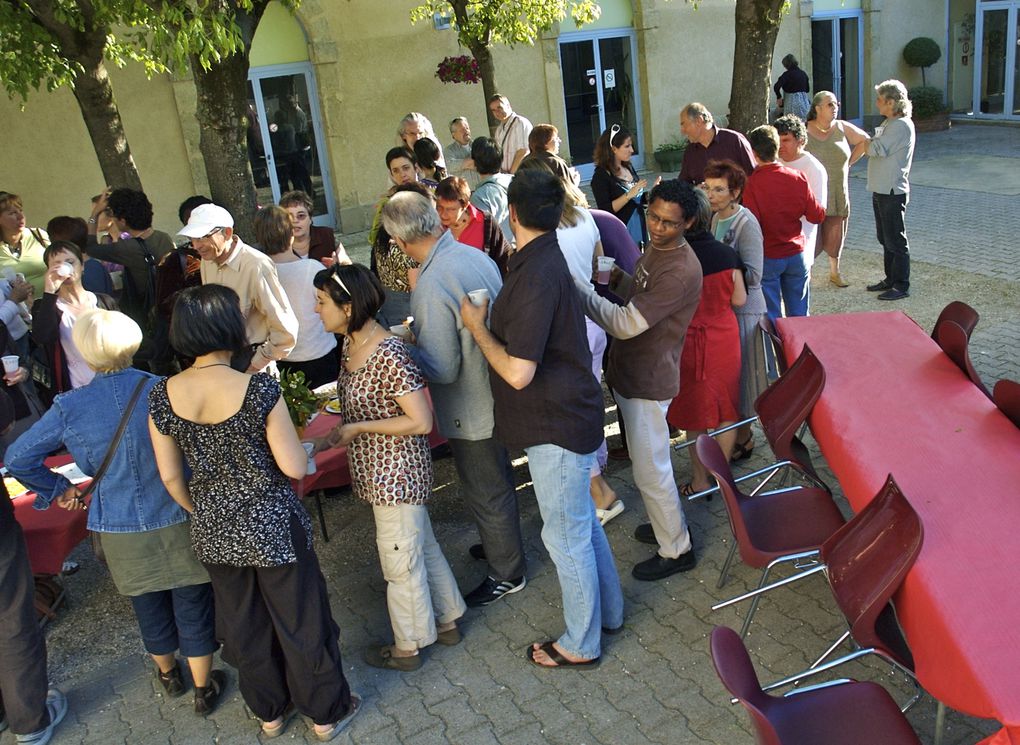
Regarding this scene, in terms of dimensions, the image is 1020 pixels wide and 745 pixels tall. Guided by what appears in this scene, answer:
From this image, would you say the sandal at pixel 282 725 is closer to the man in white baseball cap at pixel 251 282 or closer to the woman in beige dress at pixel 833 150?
the man in white baseball cap at pixel 251 282

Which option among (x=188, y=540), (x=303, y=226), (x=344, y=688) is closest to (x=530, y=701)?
(x=344, y=688)

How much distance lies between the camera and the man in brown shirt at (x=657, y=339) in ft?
12.9

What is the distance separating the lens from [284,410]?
10.5 feet

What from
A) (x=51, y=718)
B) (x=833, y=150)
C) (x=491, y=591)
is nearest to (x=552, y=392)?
(x=491, y=591)

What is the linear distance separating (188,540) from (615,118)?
14369 mm

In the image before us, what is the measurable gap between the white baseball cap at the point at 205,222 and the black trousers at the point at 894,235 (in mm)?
5707

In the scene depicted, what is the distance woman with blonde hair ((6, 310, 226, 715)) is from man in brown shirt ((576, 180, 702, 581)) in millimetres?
1820

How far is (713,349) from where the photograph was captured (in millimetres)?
4703

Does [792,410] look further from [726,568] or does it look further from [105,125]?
[105,125]

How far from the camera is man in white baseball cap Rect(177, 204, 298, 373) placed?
464cm

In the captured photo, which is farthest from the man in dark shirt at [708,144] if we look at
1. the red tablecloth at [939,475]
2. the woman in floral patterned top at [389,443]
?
the woman in floral patterned top at [389,443]

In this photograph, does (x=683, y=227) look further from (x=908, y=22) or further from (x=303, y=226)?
(x=908, y=22)

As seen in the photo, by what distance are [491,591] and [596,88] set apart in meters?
13.4

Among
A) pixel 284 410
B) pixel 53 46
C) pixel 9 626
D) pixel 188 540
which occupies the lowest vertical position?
pixel 9 626
